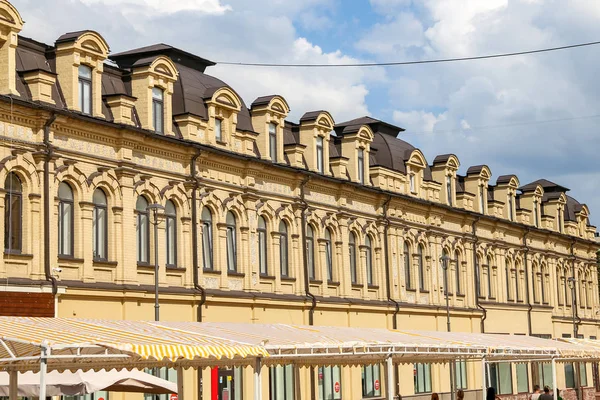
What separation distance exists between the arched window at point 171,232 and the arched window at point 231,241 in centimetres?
277

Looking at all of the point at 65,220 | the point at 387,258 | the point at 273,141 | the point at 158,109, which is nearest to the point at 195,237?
Answer: the point at 158,109

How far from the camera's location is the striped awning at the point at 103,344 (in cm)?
1716

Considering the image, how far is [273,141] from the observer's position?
4341 cm

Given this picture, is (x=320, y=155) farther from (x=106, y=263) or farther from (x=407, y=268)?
(x=106, y=263)

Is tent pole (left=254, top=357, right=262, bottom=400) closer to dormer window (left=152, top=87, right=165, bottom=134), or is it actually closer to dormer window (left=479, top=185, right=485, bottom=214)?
dormer window (left=152, top=87, right=165, bottom=134)

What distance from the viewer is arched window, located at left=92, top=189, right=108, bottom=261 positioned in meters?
34.0

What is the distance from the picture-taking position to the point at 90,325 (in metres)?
20.1

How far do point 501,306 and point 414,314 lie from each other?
35.6 ft

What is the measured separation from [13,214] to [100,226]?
370 cm

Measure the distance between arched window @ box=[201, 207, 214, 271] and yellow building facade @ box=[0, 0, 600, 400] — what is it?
77 mm

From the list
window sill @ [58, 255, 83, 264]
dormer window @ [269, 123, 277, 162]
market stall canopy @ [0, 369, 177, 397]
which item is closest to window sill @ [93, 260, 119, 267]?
window sill @ [58, 255, 83, 264]

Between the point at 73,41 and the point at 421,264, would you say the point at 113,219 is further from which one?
the point at 421,264

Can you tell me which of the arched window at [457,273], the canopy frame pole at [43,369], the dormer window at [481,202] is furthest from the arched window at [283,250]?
the canopy frame pole at [43,369]

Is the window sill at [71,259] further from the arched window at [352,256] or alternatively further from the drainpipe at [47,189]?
the arched window at [352,256]
